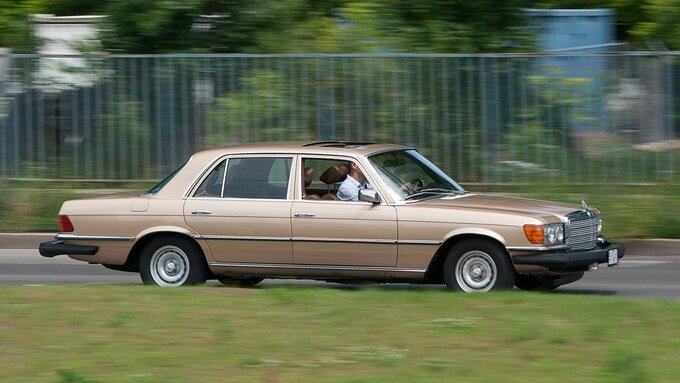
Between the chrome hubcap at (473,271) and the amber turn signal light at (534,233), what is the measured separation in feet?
1.39

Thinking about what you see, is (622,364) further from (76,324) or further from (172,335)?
(76,324)

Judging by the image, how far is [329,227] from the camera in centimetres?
1091

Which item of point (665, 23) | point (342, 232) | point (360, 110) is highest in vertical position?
point (665, 23)

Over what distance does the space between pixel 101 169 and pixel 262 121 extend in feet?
8.26

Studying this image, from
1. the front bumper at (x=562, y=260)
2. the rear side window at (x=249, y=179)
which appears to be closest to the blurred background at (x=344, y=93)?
the front bumper at (x=562, y=260)

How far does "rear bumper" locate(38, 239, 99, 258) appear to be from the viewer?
38.1 ft

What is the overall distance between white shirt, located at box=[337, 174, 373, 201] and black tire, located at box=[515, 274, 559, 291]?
1.59 meters

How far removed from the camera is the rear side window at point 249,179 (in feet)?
37.1

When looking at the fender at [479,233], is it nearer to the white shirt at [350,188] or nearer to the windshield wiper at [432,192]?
the windshield wiper at [432,192]

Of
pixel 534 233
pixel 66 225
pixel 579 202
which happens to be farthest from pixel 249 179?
pixel 579 202

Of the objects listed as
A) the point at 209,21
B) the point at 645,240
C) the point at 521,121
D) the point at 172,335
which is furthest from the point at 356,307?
the point at 209,21

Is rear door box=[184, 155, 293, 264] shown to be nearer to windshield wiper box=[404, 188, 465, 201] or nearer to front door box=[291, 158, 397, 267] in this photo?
front door box=[291, 158, 397, 267]

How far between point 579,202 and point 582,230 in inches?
235

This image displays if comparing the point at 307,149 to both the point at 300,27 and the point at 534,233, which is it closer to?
the point at 534,233
